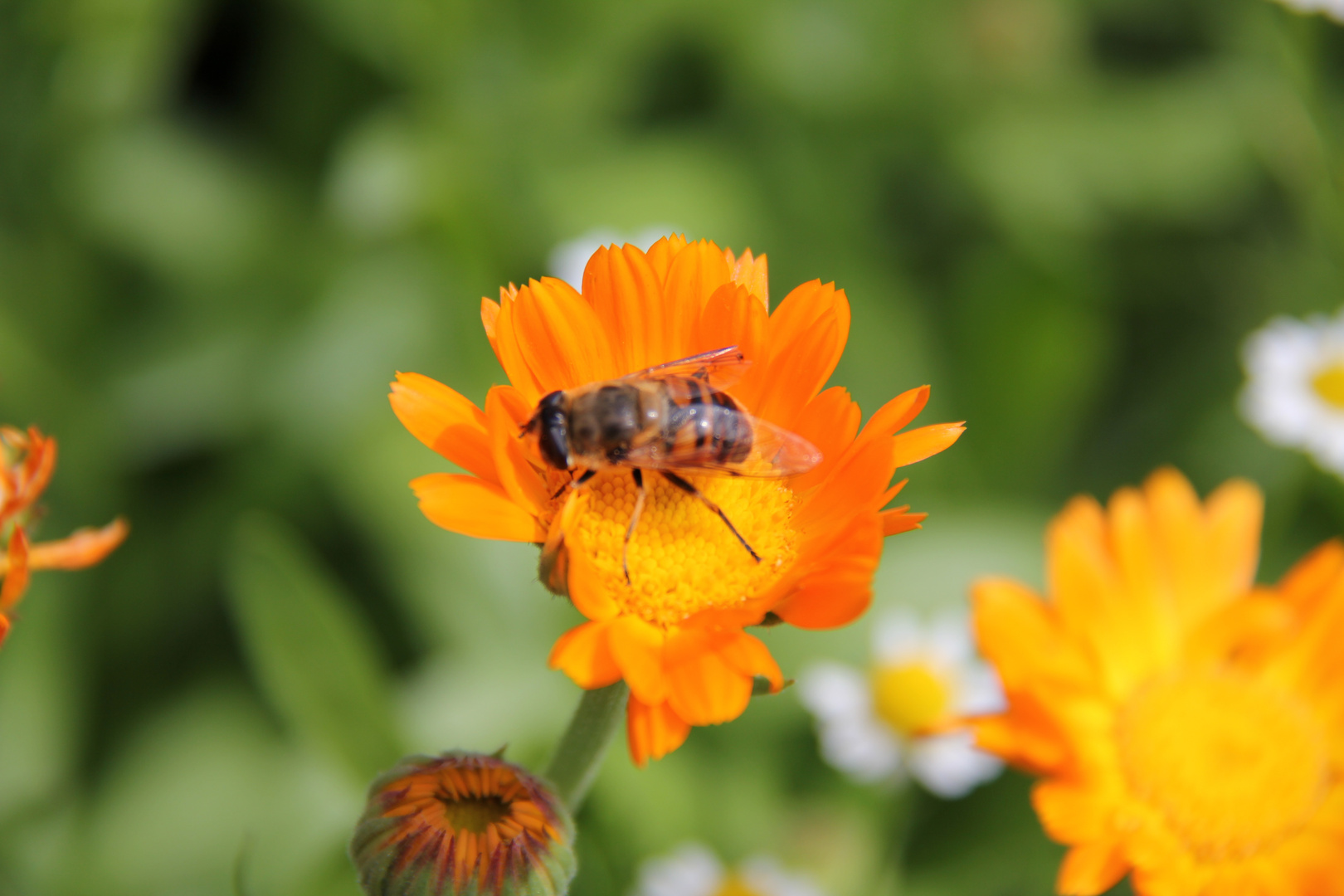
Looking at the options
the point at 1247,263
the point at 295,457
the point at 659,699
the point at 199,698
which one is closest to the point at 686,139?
the point at 295,457

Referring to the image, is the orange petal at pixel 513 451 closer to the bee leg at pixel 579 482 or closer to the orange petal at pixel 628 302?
the bee leg at pixel 579 482

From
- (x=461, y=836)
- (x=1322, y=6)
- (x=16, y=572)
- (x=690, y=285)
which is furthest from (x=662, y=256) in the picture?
(x=1322, y=6)

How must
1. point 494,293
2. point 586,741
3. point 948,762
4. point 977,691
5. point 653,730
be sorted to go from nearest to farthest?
point 653,730
point 586,741
point 948,762
point 977,691
point 494,293

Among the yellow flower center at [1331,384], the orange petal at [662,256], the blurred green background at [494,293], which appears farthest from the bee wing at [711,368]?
the yellow flower center at [1331,384]

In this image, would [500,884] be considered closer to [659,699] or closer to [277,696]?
[659,699]

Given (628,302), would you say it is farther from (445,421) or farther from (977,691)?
(977,691)
